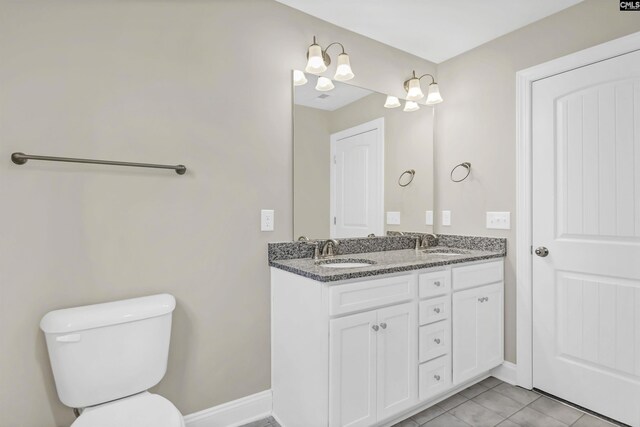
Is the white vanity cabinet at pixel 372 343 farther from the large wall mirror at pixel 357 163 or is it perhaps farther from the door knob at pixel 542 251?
the large wall mirror at pixel 357 163

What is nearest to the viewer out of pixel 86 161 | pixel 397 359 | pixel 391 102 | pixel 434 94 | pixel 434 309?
pixel 86 161

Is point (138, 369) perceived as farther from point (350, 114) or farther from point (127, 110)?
point (350, 114)

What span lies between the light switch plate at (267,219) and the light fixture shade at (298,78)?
2.59 feet

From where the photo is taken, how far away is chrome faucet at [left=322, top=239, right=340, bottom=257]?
2.13 m

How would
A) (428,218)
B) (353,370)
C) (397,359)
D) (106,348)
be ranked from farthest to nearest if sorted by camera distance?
1. (428,218)
2. (397,359)
3. (353,370)
4. (106,348)

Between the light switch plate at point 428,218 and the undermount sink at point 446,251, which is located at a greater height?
the light switch plate at point 428,218

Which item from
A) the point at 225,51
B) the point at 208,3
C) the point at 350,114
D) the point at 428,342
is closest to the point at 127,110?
the point at 225,51

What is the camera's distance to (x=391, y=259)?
208 cm

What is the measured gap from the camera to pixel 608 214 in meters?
1.91

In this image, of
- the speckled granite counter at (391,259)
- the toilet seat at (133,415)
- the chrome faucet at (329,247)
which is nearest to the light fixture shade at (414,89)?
the speckled granite counter at (391,259)

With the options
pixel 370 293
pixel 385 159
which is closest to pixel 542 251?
pixel 385 159

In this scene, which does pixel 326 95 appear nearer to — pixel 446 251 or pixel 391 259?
pixel 391 259

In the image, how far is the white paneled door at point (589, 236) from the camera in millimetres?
1840

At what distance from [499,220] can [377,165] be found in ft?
3.07
